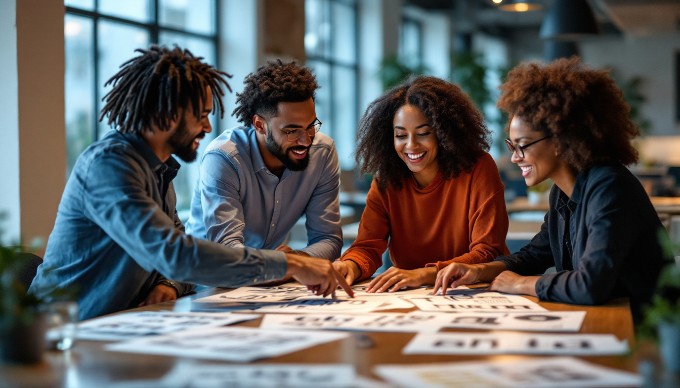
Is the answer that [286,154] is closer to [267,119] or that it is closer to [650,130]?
[267,119]

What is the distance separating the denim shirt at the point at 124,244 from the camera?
2127 mm

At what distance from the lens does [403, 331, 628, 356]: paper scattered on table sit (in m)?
1.71

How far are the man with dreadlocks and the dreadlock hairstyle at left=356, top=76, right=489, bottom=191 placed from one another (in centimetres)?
80

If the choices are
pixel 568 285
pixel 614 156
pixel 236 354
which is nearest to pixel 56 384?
pixel 236 354

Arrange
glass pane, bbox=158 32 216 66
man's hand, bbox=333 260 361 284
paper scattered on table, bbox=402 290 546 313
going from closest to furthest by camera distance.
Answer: paper scattered on table, bbox=402 290 546 313, man's hand, bbox=333 260 361 284, glass pane, bbox=158 32 216 66

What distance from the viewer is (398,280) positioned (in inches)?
104

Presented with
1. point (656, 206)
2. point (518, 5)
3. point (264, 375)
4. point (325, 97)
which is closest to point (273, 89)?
point (264, 375)

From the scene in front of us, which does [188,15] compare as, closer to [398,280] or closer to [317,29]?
[317,29]

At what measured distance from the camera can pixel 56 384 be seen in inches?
59.2

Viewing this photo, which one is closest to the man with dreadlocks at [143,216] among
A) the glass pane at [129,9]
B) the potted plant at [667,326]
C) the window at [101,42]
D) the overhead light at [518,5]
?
the potted plant at [667,326]

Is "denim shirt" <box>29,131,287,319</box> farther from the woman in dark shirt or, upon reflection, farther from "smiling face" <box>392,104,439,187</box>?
"smiling face" <box>392,104,439,187</box>

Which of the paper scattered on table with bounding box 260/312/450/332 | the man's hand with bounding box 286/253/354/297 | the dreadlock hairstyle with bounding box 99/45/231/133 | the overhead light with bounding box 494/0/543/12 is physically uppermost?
the overhead light with bounding box 494/0/543/12

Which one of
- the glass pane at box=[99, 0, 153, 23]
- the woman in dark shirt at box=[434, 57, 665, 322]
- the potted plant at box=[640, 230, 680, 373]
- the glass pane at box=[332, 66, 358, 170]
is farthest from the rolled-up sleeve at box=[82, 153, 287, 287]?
the glass pane at box=[332, 66, 358, 170]

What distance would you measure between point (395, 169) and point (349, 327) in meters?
1.29
